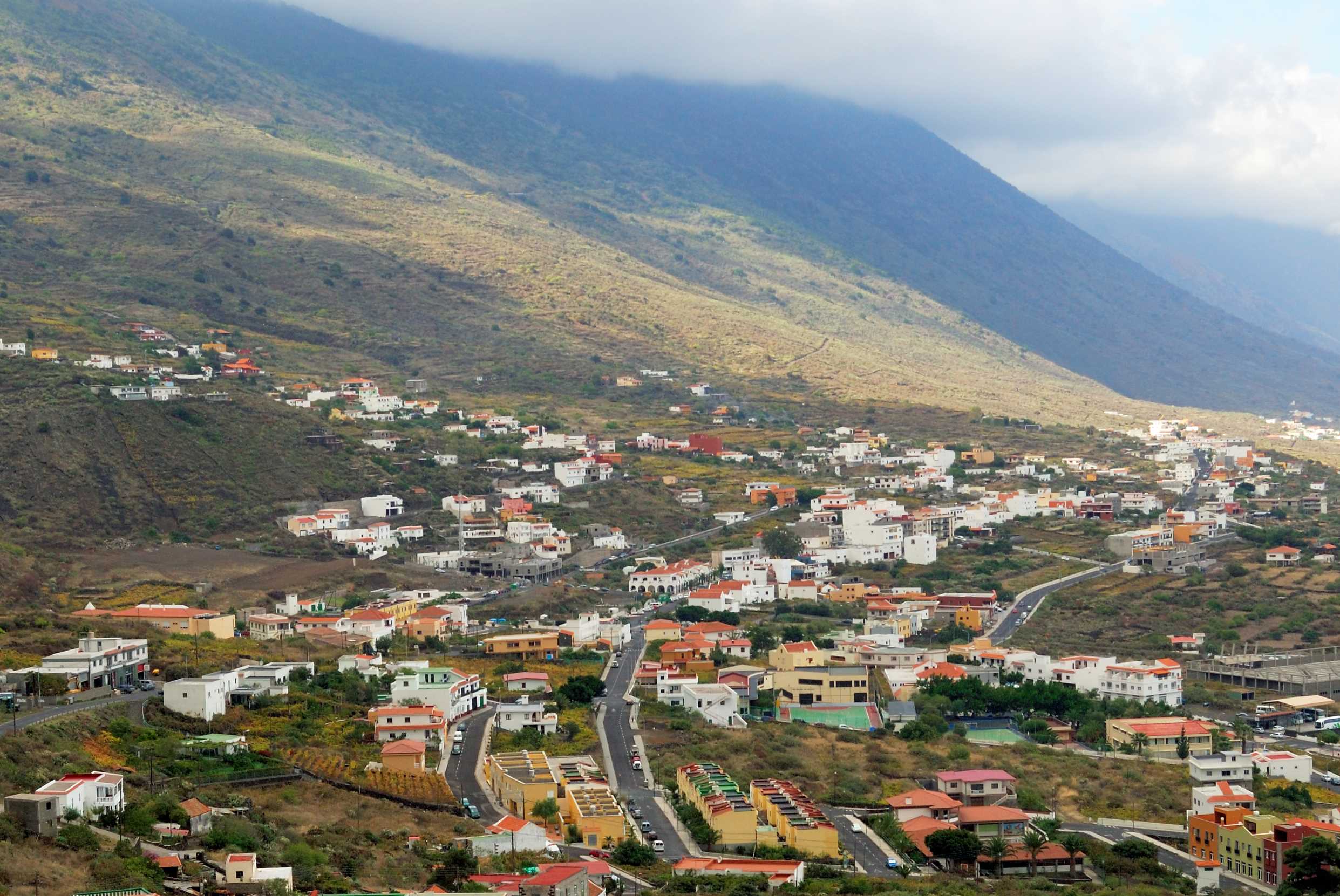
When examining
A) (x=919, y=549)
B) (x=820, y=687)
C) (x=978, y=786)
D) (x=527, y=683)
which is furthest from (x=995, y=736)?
(x=919, y=549)

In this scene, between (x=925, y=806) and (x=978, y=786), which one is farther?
(x=978, y=786)

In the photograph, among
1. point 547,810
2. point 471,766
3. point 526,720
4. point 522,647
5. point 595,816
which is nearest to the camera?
point 595,816

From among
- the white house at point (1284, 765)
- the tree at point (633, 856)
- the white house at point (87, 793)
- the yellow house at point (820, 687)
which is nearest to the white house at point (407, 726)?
the tree at point (633, 856)

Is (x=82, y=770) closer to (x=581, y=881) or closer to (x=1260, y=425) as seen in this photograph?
(x=581, y=881)

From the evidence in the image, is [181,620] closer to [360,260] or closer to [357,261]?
[357,261]

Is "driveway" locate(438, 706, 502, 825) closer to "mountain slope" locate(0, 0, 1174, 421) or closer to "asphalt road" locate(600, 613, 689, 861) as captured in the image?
"asphalt road" locate(600, 613, 689, 861)

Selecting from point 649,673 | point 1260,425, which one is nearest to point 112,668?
point 649,673

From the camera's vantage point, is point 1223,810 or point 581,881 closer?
point 581,881
